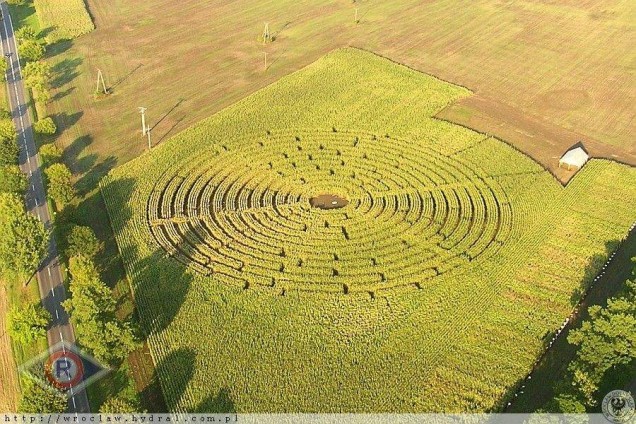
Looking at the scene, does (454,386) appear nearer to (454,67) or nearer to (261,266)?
(261,266)

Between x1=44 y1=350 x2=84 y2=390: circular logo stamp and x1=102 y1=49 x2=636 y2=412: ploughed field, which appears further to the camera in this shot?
x1=102 y1=49 x2=636 y2=412: ploughed field

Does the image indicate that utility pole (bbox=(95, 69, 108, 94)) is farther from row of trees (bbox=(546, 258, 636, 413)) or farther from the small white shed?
row of trees (bbox=(546, 258, 636, 413))

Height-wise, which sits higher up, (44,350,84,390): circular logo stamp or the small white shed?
(44,350,84,390): circular logo stamp

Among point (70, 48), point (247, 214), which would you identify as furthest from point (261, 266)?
point (70, 48)

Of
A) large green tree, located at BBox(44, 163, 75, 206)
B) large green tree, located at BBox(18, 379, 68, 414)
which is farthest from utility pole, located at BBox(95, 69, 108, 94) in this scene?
large green tree, located at BBox(18, 379, 68, 414)

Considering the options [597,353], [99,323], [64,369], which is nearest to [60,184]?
[99,323]

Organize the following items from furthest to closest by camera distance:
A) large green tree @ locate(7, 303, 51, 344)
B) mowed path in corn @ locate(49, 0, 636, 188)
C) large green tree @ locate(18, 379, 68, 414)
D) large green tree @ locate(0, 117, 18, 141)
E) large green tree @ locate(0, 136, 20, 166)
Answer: mowed path in corn @ locate(49, 0, 636, 188) < large green tree @ locate(0, 117, 18, 141) < large green tree @ locate(0, 136, 20, 166) < large green tree @ locate(7, 303, 51, 344) < large green tree @ locate(18, 379, 68, 414)

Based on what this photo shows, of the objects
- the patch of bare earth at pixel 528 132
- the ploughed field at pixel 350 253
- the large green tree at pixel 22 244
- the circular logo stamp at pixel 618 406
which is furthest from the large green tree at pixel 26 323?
the patch of bare earth at pixel 528 132
